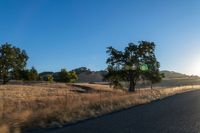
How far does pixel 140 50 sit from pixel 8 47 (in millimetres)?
25804

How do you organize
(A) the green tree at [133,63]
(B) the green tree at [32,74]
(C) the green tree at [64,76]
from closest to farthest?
(A) the green tree at [133,63] → (B) the green tree at [32,74] → (C) the green tree at [64,76]

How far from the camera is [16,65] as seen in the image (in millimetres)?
71750

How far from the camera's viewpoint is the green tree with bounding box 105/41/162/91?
188ft

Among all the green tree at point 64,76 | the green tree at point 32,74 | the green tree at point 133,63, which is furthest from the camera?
the green tree at point 64,76

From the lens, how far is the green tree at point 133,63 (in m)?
57.3

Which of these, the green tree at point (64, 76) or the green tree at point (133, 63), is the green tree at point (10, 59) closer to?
the green tree at point (133, 63)

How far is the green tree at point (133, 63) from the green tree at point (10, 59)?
778 inches

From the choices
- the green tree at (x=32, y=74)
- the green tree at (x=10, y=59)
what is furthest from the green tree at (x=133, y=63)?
the green tree at (x=32, y=74)

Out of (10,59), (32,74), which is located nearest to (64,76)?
(32,74)

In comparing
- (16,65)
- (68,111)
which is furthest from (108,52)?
(68,111)

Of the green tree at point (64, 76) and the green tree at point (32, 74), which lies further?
the green tree at point (64, 76)

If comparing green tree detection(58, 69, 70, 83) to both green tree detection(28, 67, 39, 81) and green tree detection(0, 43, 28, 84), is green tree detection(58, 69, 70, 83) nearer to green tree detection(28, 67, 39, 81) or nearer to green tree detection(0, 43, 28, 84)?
green tree detection(28, 67, 39, 81)

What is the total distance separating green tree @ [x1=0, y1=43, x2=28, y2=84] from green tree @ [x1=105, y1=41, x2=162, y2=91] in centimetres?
1975

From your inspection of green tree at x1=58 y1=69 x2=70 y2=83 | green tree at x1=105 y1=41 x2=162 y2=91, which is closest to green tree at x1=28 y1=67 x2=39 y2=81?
green tree at x1=58 y1=69 x2=70 y2=83
